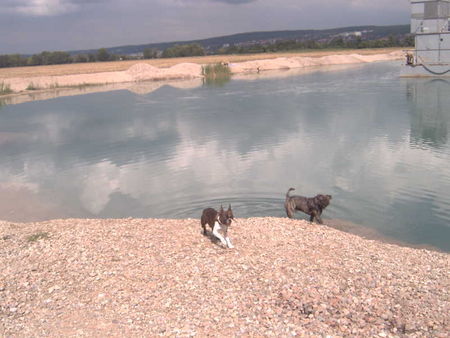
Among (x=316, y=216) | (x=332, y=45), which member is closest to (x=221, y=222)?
(x=316, y=216)

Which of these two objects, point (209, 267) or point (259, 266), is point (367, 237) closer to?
point (259, 266)

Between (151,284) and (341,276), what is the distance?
3.68 metres

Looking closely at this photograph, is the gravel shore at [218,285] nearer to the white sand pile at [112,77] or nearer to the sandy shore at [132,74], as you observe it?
the sandy shore at [132,74]

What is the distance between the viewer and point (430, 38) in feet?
190

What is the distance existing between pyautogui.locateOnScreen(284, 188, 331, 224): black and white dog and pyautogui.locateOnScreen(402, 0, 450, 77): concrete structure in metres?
52.1

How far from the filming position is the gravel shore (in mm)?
7418

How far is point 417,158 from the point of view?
2056 cm

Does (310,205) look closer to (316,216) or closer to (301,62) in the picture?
(316,216)

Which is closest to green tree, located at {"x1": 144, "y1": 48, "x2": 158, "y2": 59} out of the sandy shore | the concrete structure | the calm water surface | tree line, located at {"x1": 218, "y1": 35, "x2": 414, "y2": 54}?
tree line, located at {"x1": 218, "y1": 35, "x2": 414, "y2": 54}

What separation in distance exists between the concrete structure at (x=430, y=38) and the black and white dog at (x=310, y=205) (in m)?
52.1

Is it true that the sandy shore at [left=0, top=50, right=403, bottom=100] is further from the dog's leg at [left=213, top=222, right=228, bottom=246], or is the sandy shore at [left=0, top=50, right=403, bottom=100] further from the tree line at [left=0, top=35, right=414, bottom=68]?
the dog's leg at [left=213, top=222, right=228, bottom=246]

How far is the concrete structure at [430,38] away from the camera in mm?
57219

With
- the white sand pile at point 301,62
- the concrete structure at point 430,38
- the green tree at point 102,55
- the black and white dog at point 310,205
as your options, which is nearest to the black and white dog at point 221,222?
the black and white dog at point 310,205

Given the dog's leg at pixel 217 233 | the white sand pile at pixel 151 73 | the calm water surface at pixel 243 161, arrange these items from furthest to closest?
the white sand pile at pixel 151 73 < the calm water surface at pixel 243 161 < the dog's leg at pixel 217 233
